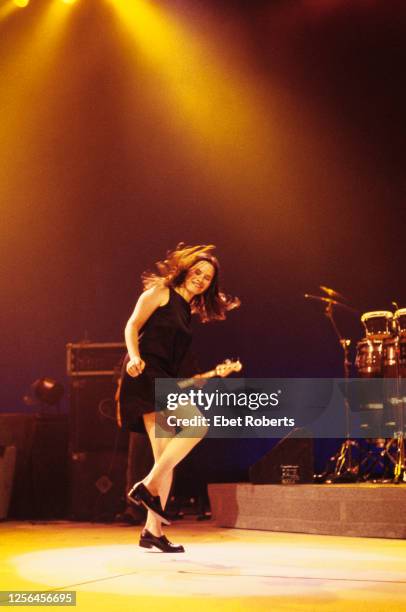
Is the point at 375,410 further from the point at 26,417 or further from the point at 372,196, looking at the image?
the point at 26,417

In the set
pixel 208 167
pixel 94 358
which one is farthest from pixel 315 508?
pixel 208 167

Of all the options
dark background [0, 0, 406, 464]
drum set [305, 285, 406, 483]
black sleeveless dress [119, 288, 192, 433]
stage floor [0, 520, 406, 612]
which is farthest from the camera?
dark background [0, 0, 406, 464]

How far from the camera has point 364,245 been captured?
830 centimetres

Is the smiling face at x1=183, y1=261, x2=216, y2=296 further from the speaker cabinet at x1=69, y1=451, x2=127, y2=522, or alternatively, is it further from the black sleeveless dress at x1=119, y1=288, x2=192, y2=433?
the speaker cabinet at x1=69, y1=451, x2=127, y2=522

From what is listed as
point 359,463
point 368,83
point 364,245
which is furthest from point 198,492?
point 368,83

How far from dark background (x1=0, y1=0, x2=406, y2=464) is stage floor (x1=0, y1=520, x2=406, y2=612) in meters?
3.15

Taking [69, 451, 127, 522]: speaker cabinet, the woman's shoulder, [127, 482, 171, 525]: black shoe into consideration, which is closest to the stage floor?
[127, 482, 171, 525]: black shoe

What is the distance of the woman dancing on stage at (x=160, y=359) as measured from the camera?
421cm

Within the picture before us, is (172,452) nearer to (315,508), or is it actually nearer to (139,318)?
(139,318)

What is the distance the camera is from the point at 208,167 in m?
8.62

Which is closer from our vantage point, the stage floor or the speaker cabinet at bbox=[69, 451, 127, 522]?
the stage floor

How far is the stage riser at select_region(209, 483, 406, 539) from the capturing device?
17.3 feet

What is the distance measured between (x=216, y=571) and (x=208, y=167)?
18.4 feet

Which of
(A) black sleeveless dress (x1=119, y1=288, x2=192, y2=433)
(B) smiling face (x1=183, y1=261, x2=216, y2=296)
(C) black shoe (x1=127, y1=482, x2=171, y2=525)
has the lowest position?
(C) black shoe (x1=127, y1=482, x2=171, y2=525)
